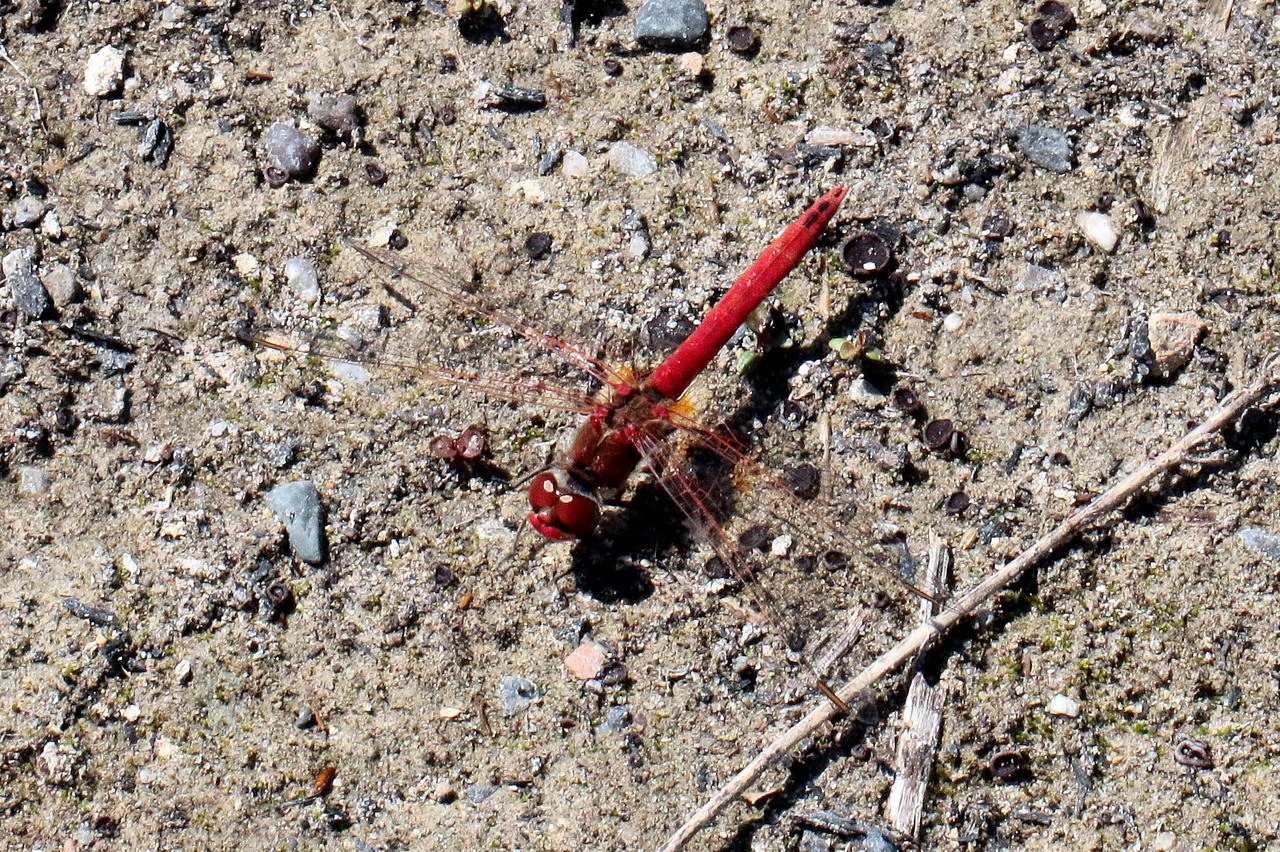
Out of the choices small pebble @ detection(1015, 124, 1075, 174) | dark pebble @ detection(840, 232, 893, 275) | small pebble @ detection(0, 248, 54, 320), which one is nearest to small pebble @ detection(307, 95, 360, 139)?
small pebble @ detection(0, 248, 54, 320)

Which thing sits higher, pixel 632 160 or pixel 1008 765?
pixel 632 160

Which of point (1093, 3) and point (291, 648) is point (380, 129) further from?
point (1093, 3)

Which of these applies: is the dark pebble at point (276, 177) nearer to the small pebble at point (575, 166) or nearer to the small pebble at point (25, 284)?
the small pebble at point (25, 284)

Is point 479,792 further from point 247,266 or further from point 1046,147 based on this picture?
point 1046,147

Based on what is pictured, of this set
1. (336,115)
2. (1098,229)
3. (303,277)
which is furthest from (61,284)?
(1098,229)

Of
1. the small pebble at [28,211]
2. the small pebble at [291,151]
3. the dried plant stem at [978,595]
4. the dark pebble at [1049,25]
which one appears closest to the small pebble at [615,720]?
the dried plant stem at [978,595]

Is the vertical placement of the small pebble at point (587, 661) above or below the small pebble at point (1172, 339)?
below

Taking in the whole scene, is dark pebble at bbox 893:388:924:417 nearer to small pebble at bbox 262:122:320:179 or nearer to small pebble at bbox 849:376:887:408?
small pebble at bbox 849:376:887:408
